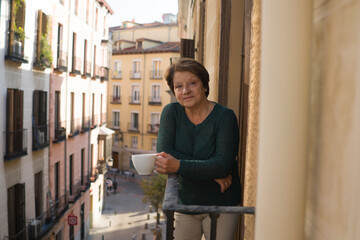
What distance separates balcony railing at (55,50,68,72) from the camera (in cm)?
1710

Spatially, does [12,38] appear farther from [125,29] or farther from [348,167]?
[125,29]

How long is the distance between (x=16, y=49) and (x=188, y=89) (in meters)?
11.7

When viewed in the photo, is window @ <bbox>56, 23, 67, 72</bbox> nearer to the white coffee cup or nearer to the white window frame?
the white coffee cup

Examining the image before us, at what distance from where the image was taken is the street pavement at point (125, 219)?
21672mm

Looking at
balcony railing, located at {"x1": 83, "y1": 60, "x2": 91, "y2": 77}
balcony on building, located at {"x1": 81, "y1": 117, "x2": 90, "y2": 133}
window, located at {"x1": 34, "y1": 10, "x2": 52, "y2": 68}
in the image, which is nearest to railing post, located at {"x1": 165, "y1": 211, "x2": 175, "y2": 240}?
window, located at {"x1": 34, "y1": 10, "x2": 52, "y2": 68}

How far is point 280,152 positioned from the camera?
1214mm

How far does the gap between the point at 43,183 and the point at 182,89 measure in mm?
14604

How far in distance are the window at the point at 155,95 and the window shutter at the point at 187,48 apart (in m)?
26.9

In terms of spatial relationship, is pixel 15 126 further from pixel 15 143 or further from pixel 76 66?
pixel 76 66

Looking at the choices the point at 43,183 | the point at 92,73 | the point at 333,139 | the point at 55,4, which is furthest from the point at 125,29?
the point at 333,139

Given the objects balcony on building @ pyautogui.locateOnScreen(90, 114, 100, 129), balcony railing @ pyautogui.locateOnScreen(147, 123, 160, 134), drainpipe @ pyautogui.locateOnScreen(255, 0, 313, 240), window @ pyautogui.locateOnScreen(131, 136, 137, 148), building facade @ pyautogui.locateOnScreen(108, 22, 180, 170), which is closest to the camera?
drainpipe @ pyautogui.locateOnScreen(255, 0, 313, 240)

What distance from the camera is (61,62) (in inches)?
686

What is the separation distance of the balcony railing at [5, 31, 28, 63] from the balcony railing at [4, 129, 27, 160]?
7.84ft

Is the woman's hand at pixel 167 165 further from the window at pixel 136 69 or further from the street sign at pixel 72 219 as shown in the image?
the window at pixel 136 69
